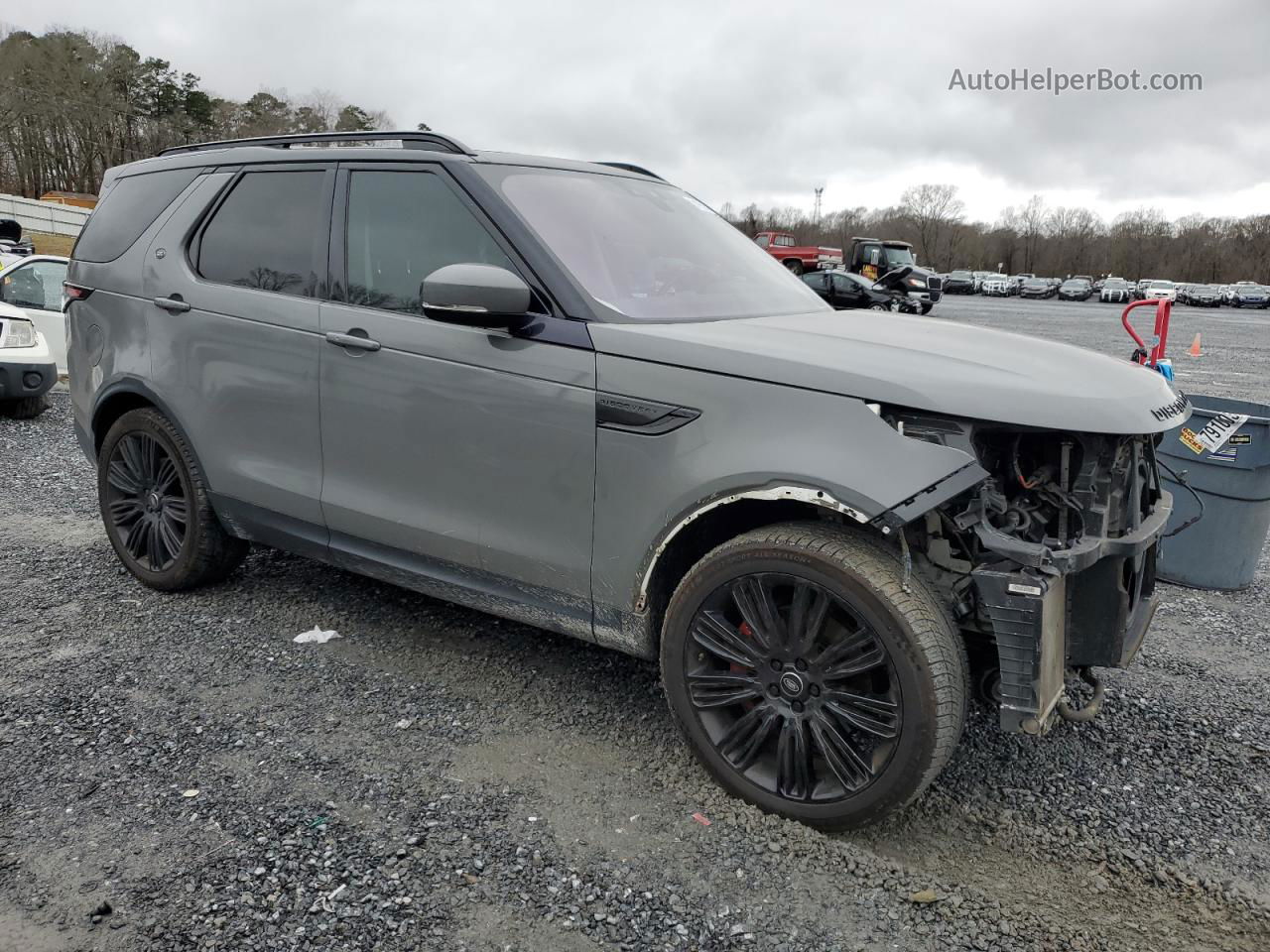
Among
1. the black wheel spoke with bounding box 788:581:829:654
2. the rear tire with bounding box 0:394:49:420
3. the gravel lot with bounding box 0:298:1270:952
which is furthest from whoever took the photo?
the rear tire with bounding box 0:394:49:420

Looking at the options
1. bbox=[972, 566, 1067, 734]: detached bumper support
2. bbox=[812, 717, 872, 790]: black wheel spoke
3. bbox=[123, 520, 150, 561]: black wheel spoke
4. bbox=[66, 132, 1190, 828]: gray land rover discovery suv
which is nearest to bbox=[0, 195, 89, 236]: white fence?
bbox=[123, 520, 150, 561]: black wheel spoke

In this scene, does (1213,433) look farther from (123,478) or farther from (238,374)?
(123,478)

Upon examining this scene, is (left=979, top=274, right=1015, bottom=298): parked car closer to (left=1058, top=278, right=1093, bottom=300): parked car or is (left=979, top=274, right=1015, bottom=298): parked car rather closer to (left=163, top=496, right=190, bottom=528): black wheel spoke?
(left=1058, top=278, right=1093, bottom=300): parked car

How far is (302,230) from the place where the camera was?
3666 millimetres

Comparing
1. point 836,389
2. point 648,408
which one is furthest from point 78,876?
point 836,389

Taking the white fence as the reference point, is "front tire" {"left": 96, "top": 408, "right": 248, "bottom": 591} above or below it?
below

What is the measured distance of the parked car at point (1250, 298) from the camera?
5694 cm

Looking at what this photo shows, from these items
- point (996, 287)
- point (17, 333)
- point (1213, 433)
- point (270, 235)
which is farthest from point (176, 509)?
point (996, 287)

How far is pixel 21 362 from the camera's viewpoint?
852cm

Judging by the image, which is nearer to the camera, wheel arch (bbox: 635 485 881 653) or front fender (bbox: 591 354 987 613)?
front fender (bbox: 591 354 987 613)

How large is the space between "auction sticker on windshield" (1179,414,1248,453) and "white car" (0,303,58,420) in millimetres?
9089

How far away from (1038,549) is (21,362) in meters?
9.04

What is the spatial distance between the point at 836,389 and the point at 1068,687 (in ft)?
5.77

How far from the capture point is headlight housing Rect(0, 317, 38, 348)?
8.55 metres
